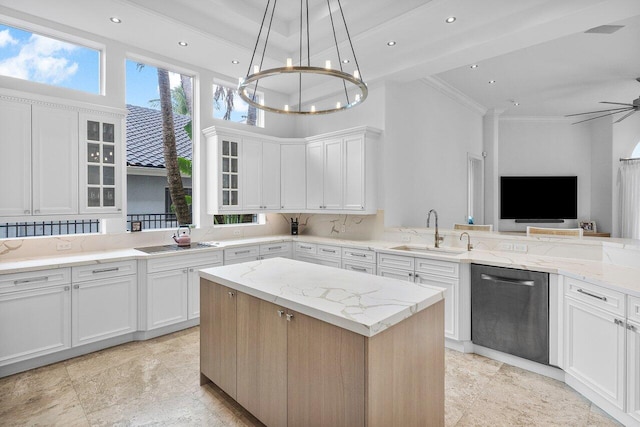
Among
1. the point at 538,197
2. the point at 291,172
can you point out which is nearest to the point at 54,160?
the point at 291,172

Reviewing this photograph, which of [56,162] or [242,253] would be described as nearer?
[56,162]

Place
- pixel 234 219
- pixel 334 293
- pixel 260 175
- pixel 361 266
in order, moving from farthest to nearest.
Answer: pixel 234 219, pixel 260 175, pixel 361 266, pixel 334 293

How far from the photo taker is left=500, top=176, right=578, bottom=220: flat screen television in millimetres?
7625

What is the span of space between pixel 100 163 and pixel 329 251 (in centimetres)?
278

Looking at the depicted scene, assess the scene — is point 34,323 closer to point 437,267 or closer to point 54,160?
point 54,160

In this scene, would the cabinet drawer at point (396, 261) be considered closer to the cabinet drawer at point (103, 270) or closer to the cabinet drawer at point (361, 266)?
the cabinet drawer at point (361, 266)

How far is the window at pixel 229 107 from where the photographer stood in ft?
15.8

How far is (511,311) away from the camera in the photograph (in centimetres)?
291

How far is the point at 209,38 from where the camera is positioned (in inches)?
144

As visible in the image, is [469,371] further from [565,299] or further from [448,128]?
[448,128]

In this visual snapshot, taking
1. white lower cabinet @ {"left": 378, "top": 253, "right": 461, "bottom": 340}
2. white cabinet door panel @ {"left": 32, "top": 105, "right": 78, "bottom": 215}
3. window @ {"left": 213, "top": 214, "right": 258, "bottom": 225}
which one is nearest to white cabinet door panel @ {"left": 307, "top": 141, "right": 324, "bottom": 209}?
window @ {"left": 213, "top": 214, "right": 258, "bottom": 225}

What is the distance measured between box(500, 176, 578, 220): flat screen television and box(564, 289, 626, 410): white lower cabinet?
5716 mm

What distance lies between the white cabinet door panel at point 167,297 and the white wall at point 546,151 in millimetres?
7004

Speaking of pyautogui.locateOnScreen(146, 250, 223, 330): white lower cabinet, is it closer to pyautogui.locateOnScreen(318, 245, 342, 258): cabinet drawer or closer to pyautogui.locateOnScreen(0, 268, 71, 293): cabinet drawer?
pyautogui.locateOnScreen(0, 268, 71, 293): cabinet drawer
